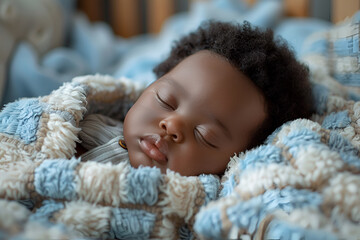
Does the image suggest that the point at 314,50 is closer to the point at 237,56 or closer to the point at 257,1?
the point at 237,56

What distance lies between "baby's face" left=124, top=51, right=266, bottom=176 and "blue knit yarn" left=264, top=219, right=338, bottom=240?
0.74 ft

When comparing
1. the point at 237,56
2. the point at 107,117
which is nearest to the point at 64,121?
the point at 107,117

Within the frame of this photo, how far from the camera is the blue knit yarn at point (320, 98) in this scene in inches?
36.3

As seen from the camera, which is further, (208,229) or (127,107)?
(127,107)

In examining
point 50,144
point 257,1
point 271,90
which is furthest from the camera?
point 257,1

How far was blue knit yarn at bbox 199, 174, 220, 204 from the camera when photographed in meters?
0.66

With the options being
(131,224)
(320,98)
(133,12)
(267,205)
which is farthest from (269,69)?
(133,12)

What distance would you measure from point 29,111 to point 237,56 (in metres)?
0.49

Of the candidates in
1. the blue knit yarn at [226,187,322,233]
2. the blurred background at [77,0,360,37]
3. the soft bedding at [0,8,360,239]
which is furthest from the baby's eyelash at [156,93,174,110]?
the blurred background at [77,0,360,37]

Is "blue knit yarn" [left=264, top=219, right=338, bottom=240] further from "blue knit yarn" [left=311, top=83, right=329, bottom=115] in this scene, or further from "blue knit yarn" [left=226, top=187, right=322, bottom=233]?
"blue knit yarn" [left=311, top=83, right=329, bottom=115]

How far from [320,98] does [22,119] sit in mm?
722

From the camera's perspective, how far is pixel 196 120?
0.78m

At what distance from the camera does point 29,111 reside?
2.55ft

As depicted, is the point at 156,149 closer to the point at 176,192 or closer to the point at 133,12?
the point at 176,192
